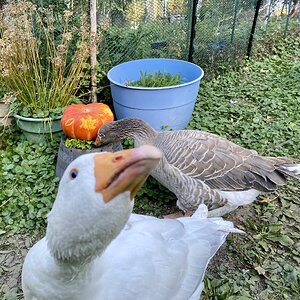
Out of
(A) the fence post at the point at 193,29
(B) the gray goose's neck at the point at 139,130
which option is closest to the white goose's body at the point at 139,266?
(B) the gray goose's neck at the point at 139,130

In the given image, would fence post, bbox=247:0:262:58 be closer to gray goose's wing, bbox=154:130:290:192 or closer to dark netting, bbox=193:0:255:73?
dark netting, bbox=193:0:255:73

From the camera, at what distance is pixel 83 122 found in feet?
10.5

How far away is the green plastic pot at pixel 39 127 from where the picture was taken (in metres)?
3.59

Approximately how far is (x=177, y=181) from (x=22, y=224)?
4.09ft

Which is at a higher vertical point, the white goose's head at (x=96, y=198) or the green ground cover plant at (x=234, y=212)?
the white goose's head at (x=96, y=198)

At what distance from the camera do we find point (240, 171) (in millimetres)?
2816

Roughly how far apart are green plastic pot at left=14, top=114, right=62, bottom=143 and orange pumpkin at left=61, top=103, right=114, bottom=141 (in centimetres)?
35

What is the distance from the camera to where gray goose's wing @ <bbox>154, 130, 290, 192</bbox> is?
9.15ft

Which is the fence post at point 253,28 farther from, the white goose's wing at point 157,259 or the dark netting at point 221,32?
the white goose's wing at point 157,259

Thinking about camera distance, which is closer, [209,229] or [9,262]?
[209,229]

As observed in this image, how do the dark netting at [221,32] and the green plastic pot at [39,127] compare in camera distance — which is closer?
the green plastic pot at [39,127]

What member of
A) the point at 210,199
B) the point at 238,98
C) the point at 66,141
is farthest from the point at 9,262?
the point at 238,98

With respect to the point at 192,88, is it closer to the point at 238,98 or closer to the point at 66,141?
the point at 66,141

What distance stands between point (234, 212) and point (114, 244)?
172 cm
